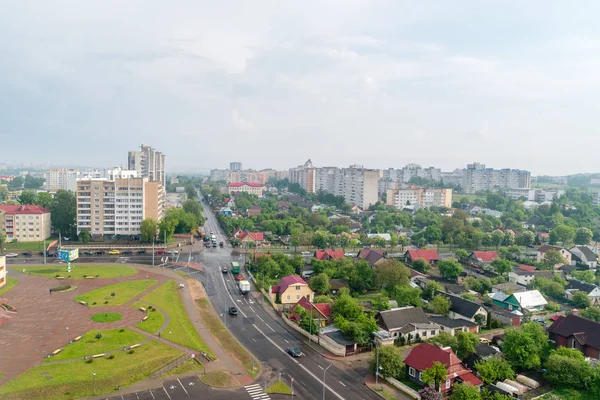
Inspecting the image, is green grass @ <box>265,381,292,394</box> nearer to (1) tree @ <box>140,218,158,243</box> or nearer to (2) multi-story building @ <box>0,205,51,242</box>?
(1) tree @ <box>140,218,158,243</box>

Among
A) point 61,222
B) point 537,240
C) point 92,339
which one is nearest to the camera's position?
point 92,339

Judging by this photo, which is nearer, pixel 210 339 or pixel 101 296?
pixel 210 339

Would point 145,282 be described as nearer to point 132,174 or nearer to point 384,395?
point 384,395

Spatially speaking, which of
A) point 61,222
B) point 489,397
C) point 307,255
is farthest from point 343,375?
point 61,222

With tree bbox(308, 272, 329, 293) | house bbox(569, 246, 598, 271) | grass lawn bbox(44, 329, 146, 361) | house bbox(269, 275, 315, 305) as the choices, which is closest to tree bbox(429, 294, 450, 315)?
tree bbox(308, 272, 329, 293)

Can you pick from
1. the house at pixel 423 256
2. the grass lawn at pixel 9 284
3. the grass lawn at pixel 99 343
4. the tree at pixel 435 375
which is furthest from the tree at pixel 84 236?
the tree at pixel 435 375

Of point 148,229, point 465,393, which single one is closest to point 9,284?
point 148,229

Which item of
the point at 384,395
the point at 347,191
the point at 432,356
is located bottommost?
the point at 384,395
